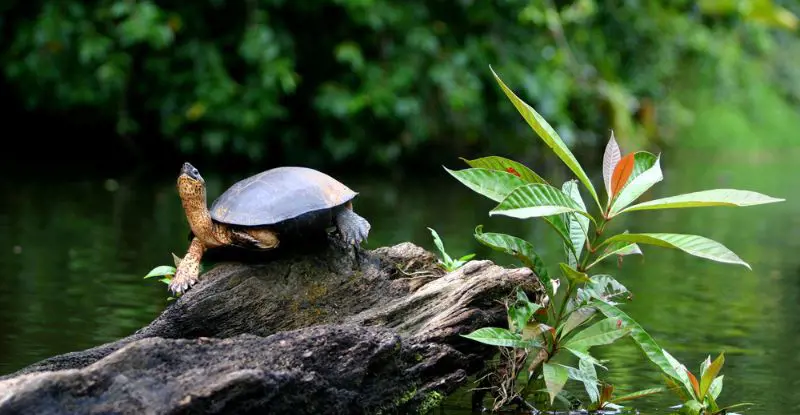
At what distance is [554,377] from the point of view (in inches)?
140

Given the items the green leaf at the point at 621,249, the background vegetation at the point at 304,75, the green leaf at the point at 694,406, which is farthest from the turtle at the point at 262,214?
the background vegetation at the point at 304,75

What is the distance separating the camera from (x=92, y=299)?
235 inches

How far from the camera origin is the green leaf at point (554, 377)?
138 inches

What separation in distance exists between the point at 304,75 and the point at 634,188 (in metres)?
11.2

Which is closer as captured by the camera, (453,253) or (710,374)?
(710,374)

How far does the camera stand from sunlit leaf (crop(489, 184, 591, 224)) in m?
3.24

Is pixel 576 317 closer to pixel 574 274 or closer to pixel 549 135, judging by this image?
pixel 574 274

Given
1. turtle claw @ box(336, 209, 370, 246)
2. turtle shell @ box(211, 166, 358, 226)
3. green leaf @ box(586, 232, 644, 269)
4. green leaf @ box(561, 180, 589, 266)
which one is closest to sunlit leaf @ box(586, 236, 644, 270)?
green leaf @ box(586, 232, 644, 269)

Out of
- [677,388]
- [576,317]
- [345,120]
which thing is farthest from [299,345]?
[345,120]

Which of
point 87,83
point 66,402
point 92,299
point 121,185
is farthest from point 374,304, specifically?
point 87,83

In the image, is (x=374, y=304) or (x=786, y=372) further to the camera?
(x=786, y=372)

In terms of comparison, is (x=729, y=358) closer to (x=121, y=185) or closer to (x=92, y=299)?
(x=92, y=299)

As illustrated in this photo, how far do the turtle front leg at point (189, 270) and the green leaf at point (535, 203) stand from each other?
125cm

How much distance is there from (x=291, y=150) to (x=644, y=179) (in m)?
10.6
